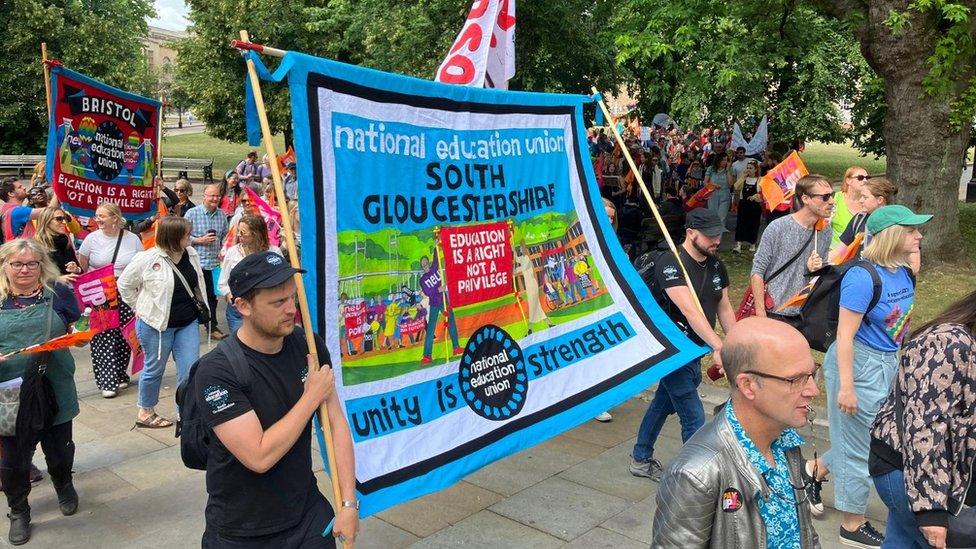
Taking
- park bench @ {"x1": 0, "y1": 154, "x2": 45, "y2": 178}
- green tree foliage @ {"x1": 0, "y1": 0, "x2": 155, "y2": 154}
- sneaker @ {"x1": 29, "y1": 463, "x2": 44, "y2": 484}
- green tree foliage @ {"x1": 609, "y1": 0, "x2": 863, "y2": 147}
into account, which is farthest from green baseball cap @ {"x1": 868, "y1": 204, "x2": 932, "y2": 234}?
green tree foliage @ {"x1": 0, "y1": 0, "x2": 155, "y2": 154}

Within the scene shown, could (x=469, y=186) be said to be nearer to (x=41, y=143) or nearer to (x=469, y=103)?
(x=469, y=103)

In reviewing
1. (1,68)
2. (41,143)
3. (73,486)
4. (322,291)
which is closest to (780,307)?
(322,291)

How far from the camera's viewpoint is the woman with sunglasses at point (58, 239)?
7.53m

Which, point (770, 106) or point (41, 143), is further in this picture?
point (41, 143)

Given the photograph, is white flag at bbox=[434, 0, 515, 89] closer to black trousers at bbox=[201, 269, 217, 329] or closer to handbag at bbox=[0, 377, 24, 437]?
handbag at bbox=[0, 377, 24, 437]

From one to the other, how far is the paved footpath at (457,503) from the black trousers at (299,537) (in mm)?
1646

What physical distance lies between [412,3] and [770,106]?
55.0 ft

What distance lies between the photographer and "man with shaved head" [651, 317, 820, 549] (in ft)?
6.94

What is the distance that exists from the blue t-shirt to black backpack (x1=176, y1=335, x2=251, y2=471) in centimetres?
305

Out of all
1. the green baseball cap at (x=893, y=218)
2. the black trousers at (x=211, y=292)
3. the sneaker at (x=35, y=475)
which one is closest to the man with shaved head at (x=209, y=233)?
the black trousers at (x=211, y=292)

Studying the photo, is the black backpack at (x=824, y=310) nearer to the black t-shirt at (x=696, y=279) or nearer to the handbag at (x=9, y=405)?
the black t-shirt at (x=696, y=279)

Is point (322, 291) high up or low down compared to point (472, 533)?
up

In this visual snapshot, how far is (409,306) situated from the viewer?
3.84 metres

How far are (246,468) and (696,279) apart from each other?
3.19m
